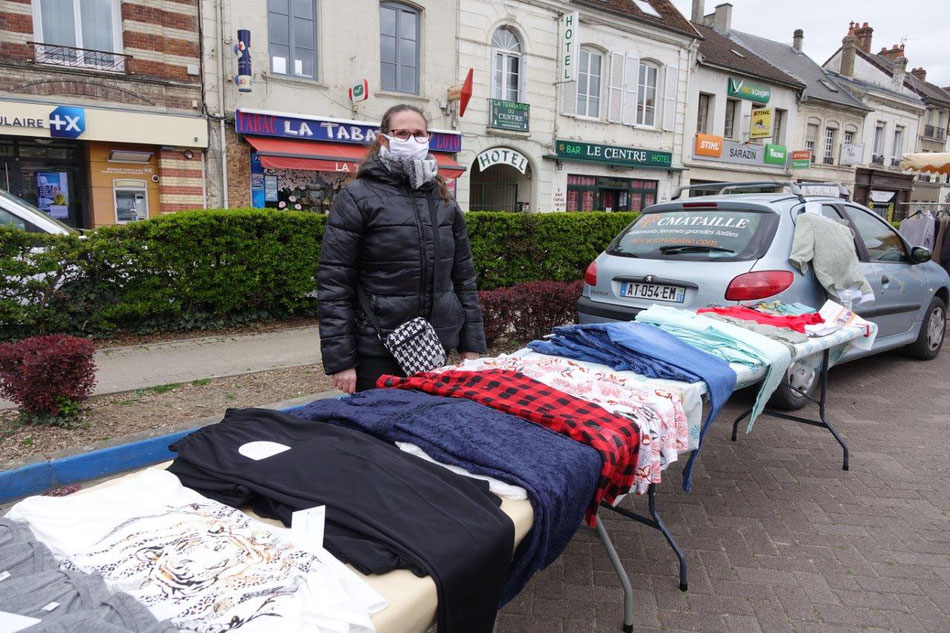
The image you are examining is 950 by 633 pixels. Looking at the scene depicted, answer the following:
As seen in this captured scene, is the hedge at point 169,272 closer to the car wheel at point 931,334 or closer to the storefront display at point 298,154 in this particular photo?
the car wheel at point 931,334

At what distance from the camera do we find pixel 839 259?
16.8 ft

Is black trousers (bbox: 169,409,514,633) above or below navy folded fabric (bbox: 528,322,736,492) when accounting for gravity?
below

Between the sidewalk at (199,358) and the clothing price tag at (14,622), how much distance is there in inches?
190

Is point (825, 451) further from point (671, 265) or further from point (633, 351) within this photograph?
point (633, 351)

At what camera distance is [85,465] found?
151 inches

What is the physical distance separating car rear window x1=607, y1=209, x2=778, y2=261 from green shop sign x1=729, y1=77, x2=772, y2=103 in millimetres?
21222

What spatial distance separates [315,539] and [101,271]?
22.3 feet

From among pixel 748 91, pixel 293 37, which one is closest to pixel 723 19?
pixel 748 91

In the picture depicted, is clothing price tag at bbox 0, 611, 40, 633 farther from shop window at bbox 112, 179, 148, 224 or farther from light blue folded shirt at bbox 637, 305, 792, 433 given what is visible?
shop window at bbox 112, 179, 148, 224

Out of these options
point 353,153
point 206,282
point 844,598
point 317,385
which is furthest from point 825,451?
point 353,153

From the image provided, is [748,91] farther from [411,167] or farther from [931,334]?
[411,167]

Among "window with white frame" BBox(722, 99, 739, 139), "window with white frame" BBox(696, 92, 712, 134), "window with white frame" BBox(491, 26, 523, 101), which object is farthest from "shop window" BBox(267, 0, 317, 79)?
"window with white frame" BBox(722, 99, 739, 139)

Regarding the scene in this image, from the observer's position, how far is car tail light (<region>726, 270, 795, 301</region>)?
497cm

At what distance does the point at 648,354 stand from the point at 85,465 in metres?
3.40
